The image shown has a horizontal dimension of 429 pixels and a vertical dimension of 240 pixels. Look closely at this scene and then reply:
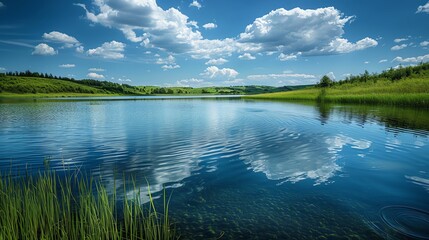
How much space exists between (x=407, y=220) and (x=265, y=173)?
5020 millimetres

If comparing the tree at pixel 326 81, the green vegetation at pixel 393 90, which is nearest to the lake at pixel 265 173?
the green vegetation at pixel 393 90

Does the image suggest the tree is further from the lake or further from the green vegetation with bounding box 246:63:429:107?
the lake

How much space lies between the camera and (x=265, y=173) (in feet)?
33.8

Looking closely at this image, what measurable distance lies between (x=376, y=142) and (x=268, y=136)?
758cm

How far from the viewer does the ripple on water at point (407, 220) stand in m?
5.85

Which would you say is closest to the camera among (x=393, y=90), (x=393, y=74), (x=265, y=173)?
(x=265, y=173)

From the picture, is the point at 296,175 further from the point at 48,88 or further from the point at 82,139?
the point at 48,88

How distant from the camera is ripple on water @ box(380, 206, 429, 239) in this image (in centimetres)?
585

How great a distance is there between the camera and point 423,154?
13.1 m

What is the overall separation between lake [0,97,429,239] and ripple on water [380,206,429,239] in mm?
28

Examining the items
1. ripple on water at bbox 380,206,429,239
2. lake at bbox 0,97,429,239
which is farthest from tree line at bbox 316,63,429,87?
ripple on water at bbox 380,206,429,239

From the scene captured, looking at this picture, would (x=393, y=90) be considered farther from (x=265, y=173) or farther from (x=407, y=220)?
(x=407, y=220)

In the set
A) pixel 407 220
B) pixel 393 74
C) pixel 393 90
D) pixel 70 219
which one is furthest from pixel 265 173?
pixel 393 74

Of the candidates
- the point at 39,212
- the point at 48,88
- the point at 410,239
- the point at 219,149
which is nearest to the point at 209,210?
the point at 39,212
